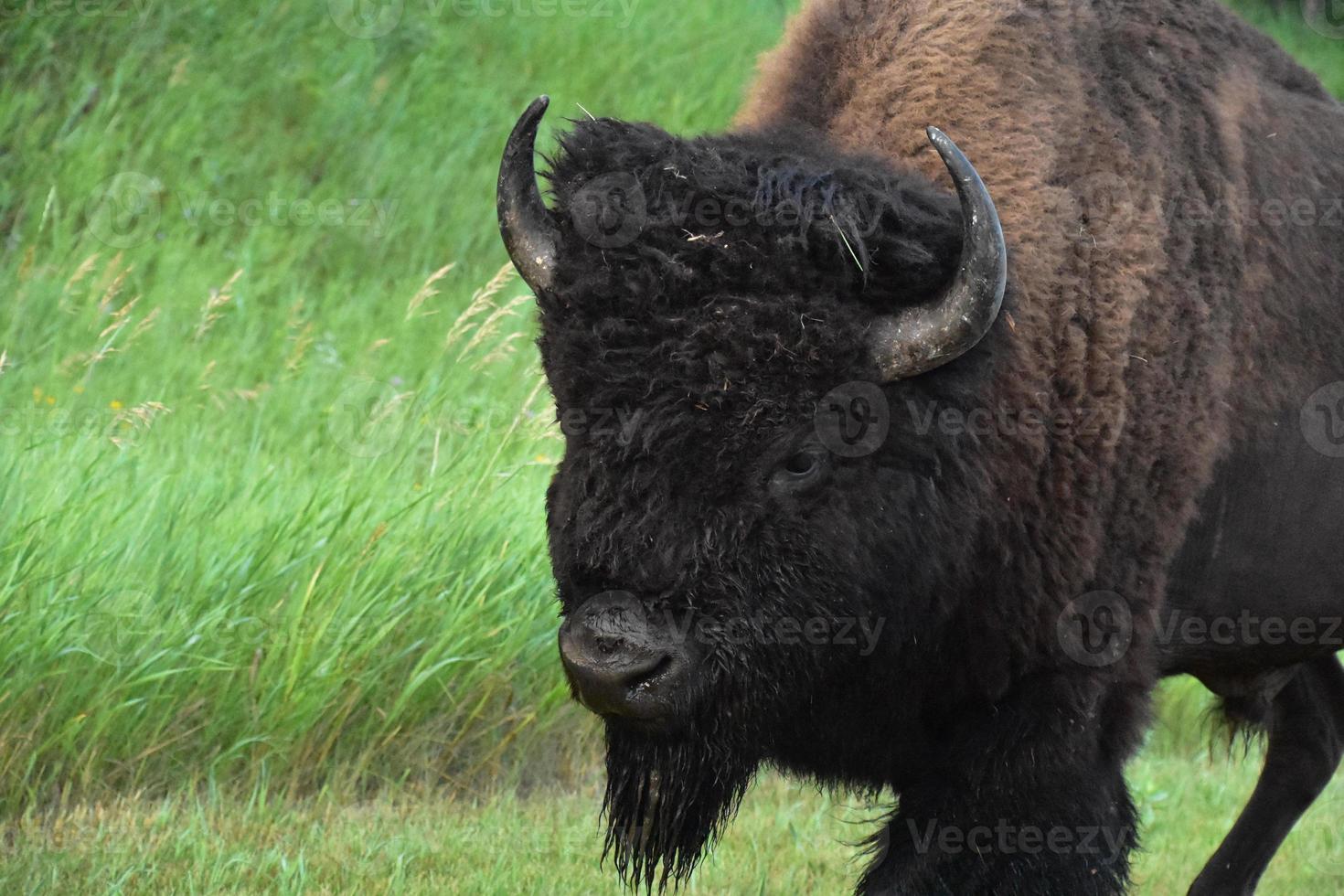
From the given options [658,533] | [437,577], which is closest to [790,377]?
[658,533]

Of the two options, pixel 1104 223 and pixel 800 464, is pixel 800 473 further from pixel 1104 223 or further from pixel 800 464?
pixel 1104 223

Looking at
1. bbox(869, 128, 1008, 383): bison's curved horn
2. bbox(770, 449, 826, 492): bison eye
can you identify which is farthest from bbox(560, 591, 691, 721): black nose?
bbox(869, 128, 1008, 383): bison's curved horn

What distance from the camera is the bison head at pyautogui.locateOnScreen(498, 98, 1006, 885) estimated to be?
11.3ft

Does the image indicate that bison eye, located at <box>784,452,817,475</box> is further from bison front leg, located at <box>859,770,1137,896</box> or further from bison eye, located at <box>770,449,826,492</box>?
bison front leg, located at <box>859,770,1137,896</box>

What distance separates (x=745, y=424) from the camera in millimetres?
3461

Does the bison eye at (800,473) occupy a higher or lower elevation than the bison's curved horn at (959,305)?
lower

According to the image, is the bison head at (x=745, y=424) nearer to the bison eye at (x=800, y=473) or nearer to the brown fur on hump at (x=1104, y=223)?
the bison eye at (x=800, y=473)

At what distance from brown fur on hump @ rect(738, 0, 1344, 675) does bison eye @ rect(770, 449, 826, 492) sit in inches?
21.0

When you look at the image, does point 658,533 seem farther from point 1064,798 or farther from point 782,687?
point 1064,798

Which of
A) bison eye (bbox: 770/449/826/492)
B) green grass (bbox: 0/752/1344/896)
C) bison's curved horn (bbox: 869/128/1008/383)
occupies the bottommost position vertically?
green grass (bbox: 0/752/1344/896)

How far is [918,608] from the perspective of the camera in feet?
12.3

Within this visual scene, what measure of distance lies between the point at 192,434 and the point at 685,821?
15.1 feet

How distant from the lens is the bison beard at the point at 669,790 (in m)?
3.70

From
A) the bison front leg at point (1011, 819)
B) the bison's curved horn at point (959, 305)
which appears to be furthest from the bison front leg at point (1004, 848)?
the bison's curved horn at point (959, 305)
